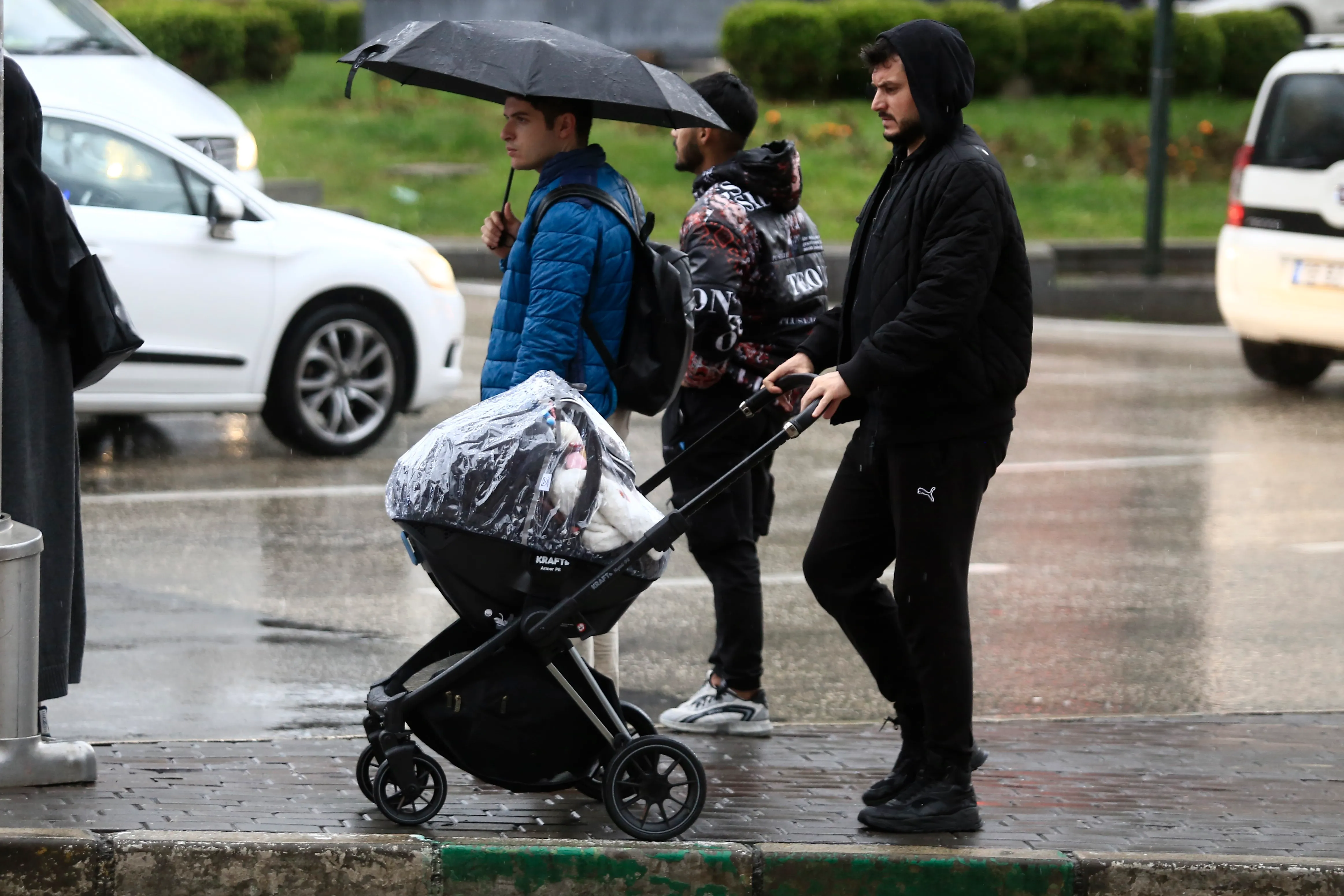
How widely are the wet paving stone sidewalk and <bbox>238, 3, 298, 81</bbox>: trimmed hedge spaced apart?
17894mm

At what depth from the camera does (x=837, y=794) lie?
5.07 meters

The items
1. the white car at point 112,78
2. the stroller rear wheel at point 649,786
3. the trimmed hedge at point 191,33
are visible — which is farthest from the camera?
the trimmed hedge at point 191,33

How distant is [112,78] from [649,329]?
766 centimetres

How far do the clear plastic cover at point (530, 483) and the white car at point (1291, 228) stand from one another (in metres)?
8.35

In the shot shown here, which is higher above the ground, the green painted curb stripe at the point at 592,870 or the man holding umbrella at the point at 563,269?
the man holding umbrella at the point at 563,269

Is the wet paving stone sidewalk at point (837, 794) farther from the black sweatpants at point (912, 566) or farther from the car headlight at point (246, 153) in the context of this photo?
the car headlight at point (246, 153)

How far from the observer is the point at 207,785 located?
484 cm

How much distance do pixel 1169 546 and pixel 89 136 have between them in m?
5.50

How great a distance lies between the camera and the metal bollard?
4.59m

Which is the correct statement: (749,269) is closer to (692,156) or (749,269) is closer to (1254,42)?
(692,156)

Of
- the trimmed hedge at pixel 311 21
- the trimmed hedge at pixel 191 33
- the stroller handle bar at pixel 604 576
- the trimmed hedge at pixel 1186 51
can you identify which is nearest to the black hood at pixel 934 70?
the stroller handle bar at pixel 604 576

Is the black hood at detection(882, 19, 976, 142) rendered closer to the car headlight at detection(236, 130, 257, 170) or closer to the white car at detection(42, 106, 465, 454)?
the white car at detection(42, 106, 465, 454)

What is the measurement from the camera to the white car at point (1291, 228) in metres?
11.9

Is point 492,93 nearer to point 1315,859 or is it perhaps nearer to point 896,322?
point 896,322
